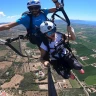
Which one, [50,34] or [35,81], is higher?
[50,34]

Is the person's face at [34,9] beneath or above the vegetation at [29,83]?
above

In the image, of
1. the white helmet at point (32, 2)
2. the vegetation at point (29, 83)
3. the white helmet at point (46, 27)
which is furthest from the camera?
the vegetation at point (29, 83)

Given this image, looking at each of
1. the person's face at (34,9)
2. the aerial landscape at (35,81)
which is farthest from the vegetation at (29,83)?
the person's face at (34,9)

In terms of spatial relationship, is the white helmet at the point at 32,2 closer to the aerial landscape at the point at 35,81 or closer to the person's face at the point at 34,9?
the person's face at the point at 34,9

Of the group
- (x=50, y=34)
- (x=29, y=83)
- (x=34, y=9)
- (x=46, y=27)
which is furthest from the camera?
(x=29, y=83)

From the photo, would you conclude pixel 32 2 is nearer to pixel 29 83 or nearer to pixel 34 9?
pixel 34 9

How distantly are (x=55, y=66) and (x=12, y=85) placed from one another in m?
22.0

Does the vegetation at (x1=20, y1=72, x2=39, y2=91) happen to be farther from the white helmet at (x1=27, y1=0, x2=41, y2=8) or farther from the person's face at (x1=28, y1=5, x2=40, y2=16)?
the white helmet at (x1=27, y1=0, x2=41, y2=8)

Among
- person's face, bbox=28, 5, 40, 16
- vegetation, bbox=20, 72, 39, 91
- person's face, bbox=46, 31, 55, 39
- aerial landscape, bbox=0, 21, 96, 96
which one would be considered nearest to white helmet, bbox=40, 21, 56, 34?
person's face, bbox=46, 31, 55, 39

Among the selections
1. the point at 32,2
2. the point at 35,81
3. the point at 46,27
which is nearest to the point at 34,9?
the point at 32,2

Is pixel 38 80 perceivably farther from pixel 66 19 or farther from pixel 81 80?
pixel 66 19

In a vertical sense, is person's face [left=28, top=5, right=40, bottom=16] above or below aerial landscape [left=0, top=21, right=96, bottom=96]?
above

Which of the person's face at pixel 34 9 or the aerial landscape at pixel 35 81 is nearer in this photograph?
the person's face at pixel 34 9

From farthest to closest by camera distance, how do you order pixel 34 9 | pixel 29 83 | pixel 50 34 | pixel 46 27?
pixel 29 83 → pixel 34 9 → pixel 50 34 → pixel 46 27
